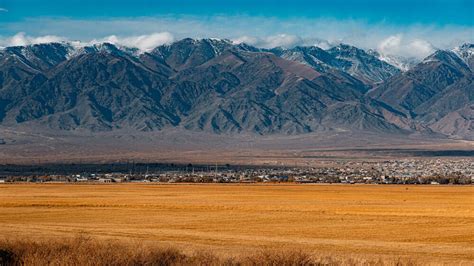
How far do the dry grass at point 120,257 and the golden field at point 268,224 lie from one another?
6.21ft

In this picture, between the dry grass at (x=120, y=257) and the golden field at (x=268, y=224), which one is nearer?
the dry grass at (x=120, y=257)

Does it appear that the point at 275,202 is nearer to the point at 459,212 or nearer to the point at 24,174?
the point at 459,212

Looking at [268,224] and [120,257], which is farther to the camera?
[268,224]

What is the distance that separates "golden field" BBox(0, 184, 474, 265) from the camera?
128 feet

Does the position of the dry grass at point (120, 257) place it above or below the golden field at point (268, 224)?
above

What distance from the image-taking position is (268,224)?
53.8 meters

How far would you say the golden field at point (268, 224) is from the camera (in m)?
38.9

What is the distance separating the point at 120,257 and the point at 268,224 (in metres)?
27.3

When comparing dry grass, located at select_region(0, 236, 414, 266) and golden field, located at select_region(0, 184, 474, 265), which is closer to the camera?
dry grass, located at select_region(0, 236, 414, 266)

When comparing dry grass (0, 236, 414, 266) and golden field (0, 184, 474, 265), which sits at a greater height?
dry grass (0, 236, 414, 266)

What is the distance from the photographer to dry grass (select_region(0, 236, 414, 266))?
26594 millimetres

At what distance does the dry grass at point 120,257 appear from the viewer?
87.2ft

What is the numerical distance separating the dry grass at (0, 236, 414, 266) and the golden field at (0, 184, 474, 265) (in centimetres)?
189

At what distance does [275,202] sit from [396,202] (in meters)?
10.9
